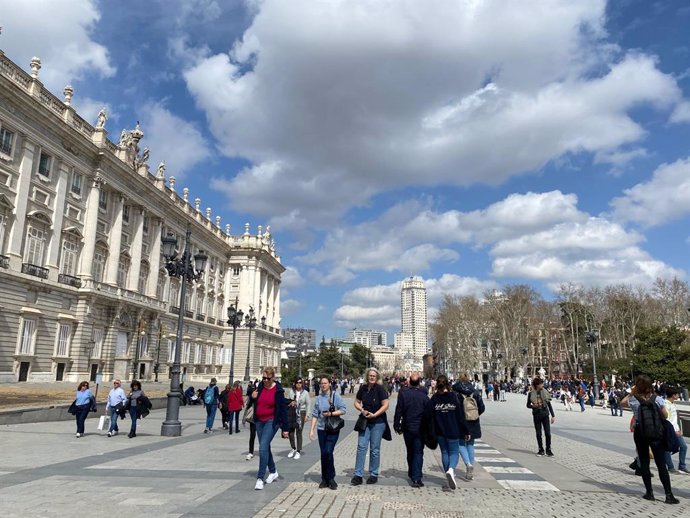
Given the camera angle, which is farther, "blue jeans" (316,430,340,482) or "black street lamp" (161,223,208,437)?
"black street lamp" (161,223,208,437)

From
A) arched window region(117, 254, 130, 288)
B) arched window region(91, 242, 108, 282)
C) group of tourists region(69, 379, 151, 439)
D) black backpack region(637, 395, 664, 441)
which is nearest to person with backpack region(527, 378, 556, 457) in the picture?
black backpack region(637, 395, 664, 441)

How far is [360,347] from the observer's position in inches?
4523

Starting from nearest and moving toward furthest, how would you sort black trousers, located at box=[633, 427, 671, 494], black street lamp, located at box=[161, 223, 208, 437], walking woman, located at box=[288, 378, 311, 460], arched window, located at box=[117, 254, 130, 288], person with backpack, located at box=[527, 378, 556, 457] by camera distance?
black trousers, located at box=[633, 427, 671, 494] → walking woman, located at box=[288, 378, 311, 460] → person with backpack, located at box=[527, 378, 556, 457] → black street lamp, located at box=[161, 223, 208, 437] → arched window, located at box=[117, 254, 130, 288]

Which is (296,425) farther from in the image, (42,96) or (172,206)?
(172,206)

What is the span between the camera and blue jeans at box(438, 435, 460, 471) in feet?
25.1

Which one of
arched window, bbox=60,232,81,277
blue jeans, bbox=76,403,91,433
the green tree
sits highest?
arched window, bbox=60,232,81,277

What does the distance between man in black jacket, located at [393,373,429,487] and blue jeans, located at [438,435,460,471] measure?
0.33 m

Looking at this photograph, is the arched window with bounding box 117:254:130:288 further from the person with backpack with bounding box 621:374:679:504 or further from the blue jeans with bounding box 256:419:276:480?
the person with backpack with bounding box 621:374:679:504

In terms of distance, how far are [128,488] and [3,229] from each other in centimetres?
2730

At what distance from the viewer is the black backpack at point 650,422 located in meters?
7.14

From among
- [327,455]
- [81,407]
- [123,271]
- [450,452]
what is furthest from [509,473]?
[123,271]

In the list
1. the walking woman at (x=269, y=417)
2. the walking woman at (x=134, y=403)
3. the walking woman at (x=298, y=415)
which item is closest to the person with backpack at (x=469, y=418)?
the walking woman at (x=269, y=417)

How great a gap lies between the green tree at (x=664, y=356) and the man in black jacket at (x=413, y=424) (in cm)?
3922

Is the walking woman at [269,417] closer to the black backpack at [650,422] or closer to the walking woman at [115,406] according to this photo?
the black backpack at [650,422]
